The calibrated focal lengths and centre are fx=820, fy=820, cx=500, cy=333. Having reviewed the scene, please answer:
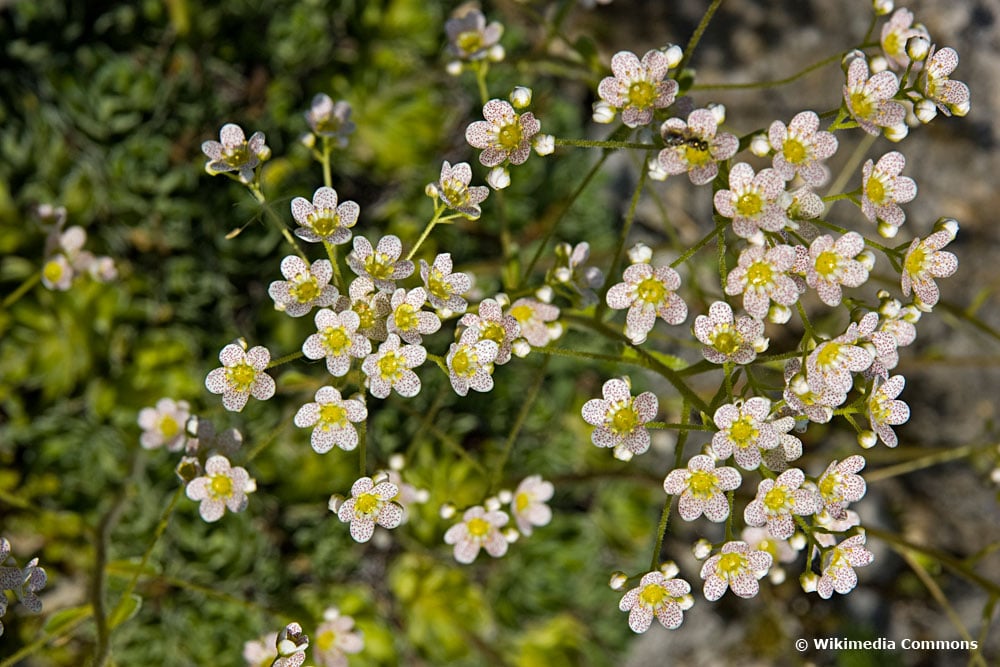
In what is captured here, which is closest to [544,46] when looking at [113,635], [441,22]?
[441,22]

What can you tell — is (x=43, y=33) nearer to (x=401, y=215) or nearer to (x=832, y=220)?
(x=401, y=215)

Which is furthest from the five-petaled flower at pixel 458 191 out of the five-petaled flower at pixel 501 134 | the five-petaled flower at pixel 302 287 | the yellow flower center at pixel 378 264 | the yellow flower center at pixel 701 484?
the yellow flower center at pixel 701 484

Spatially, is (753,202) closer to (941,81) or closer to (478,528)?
(941,81)

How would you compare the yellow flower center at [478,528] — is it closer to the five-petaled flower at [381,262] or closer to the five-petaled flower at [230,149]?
the five-petaled flower at [381,262]

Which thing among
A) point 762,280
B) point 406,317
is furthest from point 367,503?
point 762,280

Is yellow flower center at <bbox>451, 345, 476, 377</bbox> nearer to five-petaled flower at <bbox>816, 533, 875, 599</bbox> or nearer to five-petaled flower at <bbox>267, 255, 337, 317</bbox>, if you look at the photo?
five-petaled flower at <bbox>267, 255, 337, 317</bbox>

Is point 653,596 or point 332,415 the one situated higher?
point 332,415
